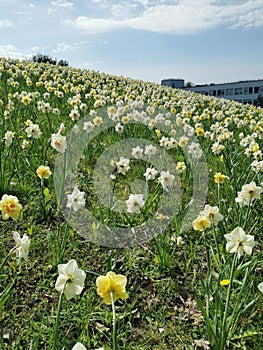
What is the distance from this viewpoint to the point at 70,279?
121 centimetres

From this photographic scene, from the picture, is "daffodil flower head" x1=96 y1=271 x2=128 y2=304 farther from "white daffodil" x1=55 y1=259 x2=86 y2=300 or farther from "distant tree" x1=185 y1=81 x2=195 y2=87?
"distant tree" x1=185 y1=81 x2=195 y2=87

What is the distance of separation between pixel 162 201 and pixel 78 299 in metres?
1.46

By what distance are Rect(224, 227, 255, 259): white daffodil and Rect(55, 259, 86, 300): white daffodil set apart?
2.29 feet

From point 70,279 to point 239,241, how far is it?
78cm

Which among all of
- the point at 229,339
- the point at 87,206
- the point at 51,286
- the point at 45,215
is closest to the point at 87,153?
the point at 87,206

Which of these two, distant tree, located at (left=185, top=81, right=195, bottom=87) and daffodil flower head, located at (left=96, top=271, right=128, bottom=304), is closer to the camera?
daffodil flower head, located at (left=96, top=271, right=128, bottom=304)

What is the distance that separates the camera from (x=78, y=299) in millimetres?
1991

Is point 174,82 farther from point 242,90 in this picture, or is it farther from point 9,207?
point 9,207

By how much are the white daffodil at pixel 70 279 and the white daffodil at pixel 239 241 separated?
27.5 inches

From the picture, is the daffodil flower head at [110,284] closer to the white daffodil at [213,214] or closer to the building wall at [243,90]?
the white daffodil at [213,214]

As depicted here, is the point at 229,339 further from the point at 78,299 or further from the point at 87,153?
the point at 87,153

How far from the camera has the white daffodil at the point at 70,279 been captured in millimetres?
1205

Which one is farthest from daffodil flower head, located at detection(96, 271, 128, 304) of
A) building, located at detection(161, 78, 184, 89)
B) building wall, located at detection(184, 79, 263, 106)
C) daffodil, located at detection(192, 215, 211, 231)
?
building wall, located at detection(184, 79, 263, 106)

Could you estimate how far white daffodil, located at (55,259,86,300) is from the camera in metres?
1.21
